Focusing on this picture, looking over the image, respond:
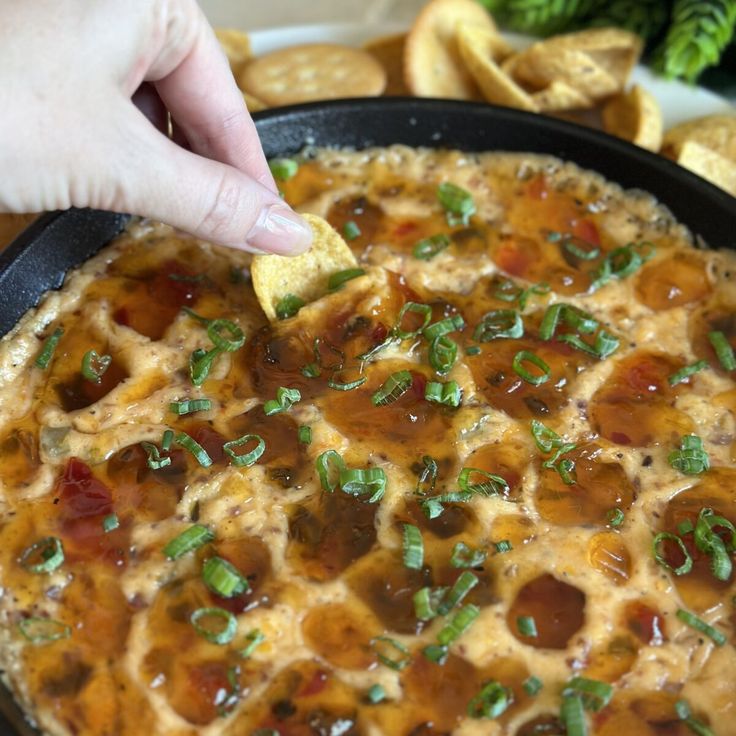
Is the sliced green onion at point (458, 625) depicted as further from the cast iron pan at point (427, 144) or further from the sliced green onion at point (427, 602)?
the cast iron pan at point (427, 144)

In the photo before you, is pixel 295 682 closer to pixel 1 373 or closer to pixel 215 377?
pixel 215 377

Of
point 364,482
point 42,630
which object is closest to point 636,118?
point 364,482

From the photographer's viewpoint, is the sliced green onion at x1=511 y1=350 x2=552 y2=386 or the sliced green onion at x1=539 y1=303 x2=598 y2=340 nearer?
the sliced green onion at x1=511 y1=350 x2=552 y2=386

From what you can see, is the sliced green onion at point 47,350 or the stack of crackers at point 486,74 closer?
the sliced green onion at point 47,350

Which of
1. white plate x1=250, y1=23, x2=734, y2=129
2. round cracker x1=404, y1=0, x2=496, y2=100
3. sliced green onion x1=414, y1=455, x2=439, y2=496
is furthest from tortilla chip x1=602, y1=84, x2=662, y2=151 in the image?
sliced green onion x1=414, y1=455, x2=439, y2=496

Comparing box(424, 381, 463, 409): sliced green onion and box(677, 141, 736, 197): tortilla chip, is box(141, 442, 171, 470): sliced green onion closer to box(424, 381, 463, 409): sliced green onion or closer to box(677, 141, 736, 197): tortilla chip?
box(424, 381, 463, 409): sliced green onion

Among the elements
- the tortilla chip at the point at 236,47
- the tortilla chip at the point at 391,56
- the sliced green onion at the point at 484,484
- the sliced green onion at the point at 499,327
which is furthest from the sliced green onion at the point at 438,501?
the tortilla chip at the point at 236,47
